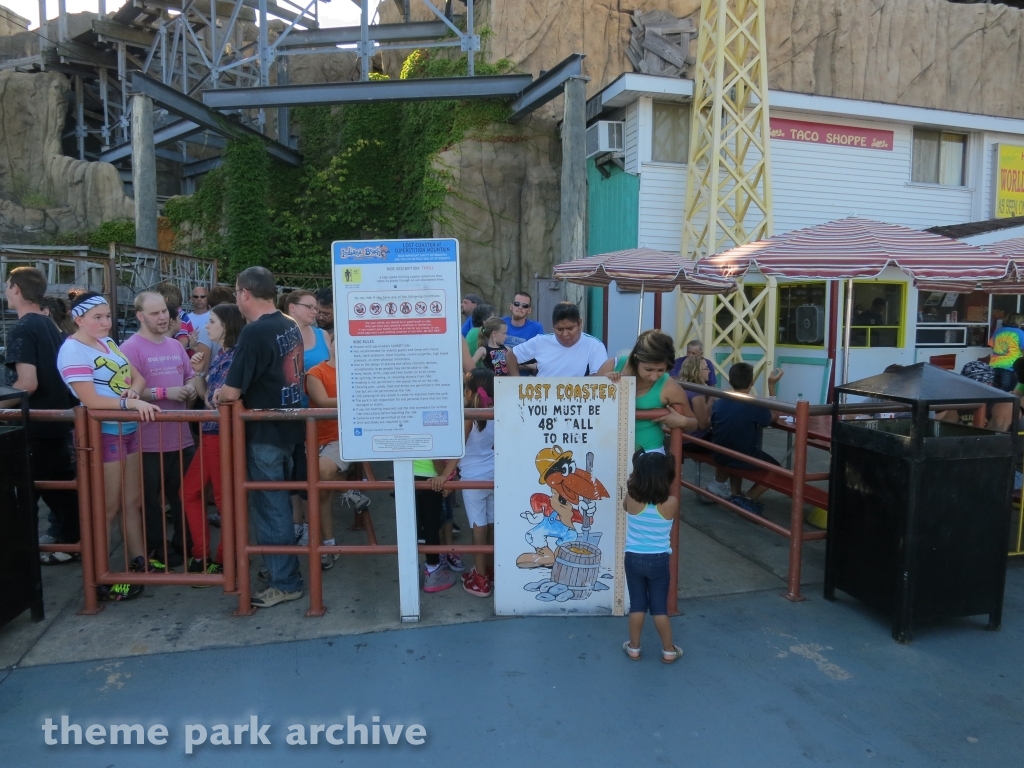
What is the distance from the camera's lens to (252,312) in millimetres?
4426

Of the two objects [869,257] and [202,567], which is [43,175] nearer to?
[202,567]

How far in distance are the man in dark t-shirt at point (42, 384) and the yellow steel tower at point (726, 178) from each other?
1048cm

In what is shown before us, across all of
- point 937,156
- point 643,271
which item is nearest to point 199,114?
point 643,271

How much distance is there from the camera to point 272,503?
4.38m

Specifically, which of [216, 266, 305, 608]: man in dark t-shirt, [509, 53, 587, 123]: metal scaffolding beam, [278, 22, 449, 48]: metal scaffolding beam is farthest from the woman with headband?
[278, 22, 449, 48]: metal scaffolding beam

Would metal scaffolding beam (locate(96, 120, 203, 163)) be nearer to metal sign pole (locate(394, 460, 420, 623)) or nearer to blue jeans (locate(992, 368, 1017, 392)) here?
metal sign pole (locate(394, 460, 420, 623))

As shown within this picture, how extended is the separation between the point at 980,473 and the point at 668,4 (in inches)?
620

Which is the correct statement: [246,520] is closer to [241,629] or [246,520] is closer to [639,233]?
[241,629]

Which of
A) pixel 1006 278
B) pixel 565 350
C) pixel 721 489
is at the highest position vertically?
pixel 1006 278

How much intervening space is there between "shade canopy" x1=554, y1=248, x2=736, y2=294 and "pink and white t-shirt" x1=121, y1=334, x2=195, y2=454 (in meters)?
4.78

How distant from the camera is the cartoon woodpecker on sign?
4145mm

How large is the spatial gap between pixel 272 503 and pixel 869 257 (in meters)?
4.82

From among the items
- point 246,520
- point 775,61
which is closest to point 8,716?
point 246,520

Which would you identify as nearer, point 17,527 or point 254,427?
point 17,527
